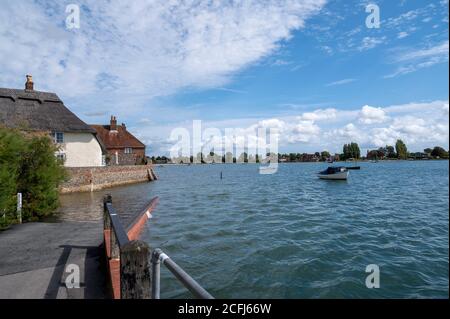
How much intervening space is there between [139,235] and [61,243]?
459 cm

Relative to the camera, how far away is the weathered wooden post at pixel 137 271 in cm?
366

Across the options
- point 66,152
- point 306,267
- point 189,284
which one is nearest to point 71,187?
point 66,152

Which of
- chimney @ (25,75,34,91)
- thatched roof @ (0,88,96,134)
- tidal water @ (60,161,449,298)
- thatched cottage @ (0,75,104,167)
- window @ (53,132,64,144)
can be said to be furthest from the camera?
chimney @ (25,75,34,91)

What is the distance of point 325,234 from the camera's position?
551 inches

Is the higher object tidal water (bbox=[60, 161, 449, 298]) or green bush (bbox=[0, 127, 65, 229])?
green bush (bbox=[0, 127, 65, 229])

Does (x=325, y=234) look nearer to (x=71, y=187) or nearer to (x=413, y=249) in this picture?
(x=413, y=249)

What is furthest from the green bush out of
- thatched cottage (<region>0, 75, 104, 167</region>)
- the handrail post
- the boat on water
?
the boat on water

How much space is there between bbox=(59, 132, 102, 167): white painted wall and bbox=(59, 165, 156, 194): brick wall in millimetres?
2630

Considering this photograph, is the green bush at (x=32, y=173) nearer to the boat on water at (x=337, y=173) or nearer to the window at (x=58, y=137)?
the window at (x=58, y=137)

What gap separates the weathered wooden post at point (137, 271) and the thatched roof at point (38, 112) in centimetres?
3405

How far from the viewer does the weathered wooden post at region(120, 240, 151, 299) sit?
144 inches

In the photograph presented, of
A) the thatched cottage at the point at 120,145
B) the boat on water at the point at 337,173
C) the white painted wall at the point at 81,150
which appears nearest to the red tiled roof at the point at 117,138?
the thatched cottage at the point at 120,145

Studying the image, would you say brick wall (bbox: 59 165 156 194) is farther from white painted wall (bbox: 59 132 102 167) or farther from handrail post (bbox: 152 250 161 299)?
handrail post (bbox: 152 250 161 299)
